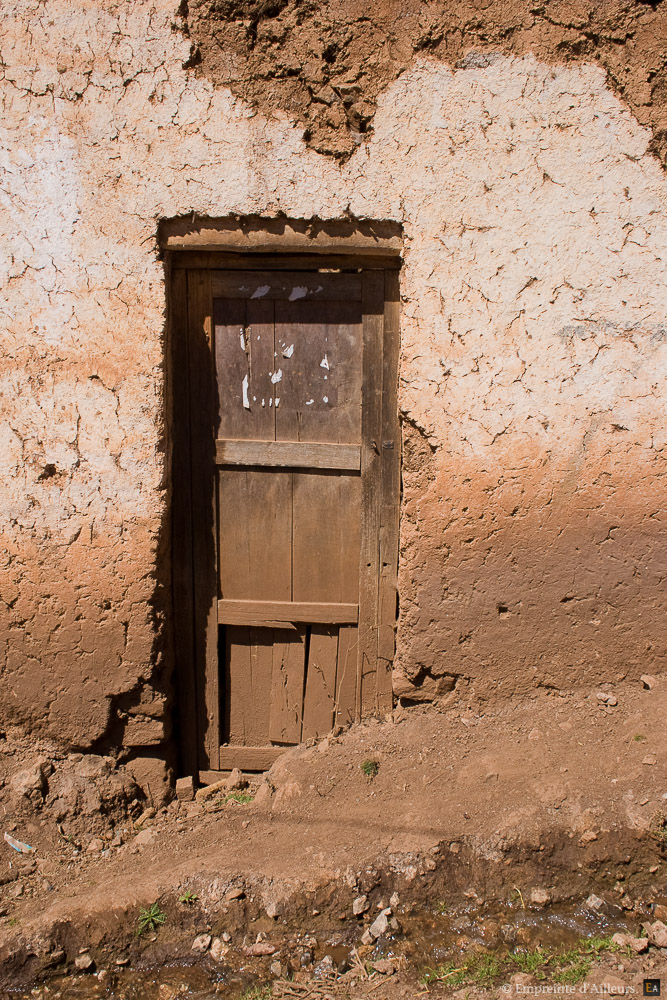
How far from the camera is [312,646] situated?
125 inches

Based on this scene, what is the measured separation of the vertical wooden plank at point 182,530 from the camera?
9.70ft

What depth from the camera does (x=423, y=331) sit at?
8.96ft

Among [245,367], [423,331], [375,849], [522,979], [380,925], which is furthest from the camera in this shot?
[245,367]

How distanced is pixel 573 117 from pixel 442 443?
1.24 metres

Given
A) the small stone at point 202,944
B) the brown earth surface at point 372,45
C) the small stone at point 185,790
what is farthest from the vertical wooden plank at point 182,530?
the small stone at point 202,944

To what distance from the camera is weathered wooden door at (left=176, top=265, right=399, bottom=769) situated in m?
2.94

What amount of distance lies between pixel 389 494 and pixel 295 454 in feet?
1.37

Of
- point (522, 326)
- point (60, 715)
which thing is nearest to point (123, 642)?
point (60, 715)

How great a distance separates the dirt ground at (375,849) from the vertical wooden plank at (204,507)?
16.3 inches

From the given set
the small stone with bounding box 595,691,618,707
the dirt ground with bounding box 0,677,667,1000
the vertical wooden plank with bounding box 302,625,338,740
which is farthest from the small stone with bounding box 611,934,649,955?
the vertical wooden plank with bounding box 302,625,338,740

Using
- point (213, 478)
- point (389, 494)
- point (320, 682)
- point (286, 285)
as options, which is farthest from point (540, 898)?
point (286, 285)

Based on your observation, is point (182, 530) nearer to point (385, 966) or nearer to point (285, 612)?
point (285, 612)

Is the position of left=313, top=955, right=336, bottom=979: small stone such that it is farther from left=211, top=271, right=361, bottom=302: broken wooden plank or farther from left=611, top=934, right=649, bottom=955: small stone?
left=211, top=271, right=361, bottom=302: broken wooden plank

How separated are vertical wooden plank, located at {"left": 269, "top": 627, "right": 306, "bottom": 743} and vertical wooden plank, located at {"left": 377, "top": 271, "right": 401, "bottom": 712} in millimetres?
345
